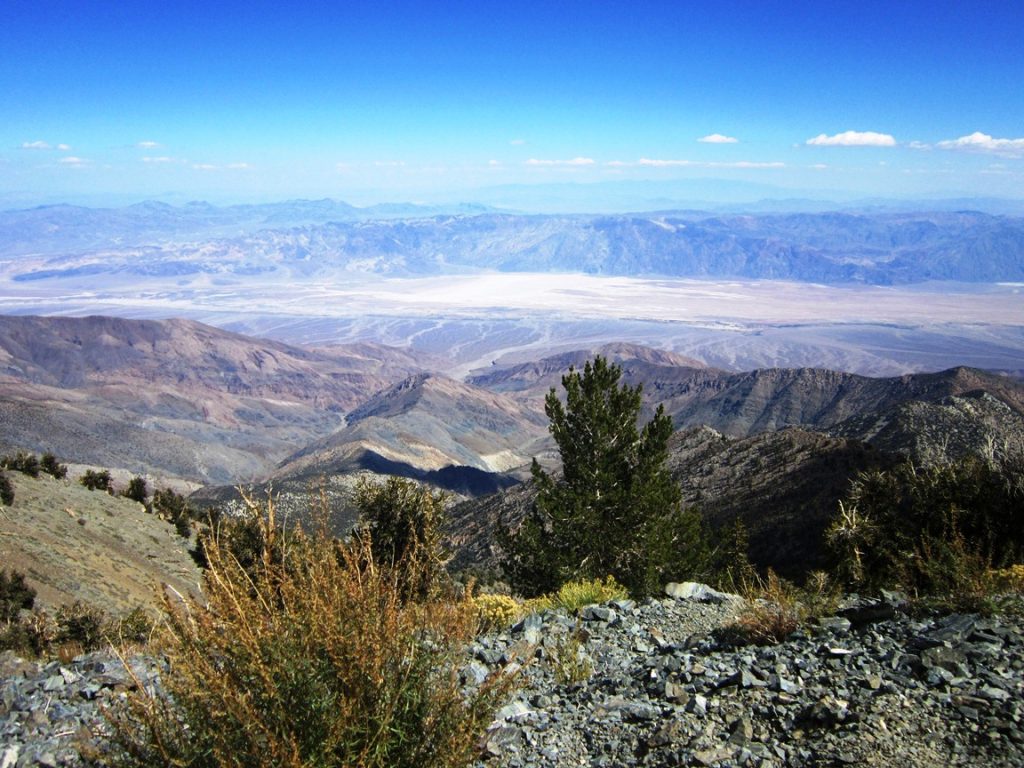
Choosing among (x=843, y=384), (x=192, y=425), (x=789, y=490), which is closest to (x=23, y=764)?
(x=789, y=490)

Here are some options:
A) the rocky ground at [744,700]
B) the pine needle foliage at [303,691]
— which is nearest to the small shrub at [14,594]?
the rocky ground at [744,700]

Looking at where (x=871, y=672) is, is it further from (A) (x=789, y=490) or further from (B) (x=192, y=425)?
(B) (x=192, y=425)

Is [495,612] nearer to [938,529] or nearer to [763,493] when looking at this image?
[938,529]

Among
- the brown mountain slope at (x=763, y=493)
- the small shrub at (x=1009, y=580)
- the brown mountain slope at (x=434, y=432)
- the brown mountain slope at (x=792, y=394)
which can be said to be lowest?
the brown mountain slope at (x=434, y=432)

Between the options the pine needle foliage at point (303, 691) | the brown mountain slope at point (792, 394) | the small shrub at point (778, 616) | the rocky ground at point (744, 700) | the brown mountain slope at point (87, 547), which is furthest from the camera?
the brown mountain slope at point (792, 394)

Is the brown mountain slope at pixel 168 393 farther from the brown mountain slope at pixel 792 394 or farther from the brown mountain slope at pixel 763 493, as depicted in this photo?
the brown mountain slope at pixel 763 493

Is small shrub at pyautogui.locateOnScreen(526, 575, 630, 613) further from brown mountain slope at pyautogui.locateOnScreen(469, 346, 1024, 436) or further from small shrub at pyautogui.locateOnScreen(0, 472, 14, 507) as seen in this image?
brown mountain slope at pyautogui.locateOnScreen(469, 346, 1024, 436)
